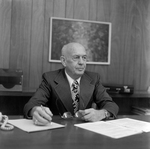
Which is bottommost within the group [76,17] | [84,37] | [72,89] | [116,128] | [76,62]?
[116,128]

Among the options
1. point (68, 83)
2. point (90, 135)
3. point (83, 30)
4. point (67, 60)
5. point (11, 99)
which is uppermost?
point (83, 30)

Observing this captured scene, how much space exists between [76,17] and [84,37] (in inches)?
12.6

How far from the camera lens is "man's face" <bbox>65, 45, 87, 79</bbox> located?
6.84 ft

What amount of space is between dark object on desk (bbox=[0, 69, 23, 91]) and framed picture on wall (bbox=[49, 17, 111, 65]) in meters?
0.67

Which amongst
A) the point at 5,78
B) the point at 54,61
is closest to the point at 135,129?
the point at 5,78

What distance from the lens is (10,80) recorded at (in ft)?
8.55

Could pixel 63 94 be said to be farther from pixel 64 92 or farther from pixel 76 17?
pixel 76 17

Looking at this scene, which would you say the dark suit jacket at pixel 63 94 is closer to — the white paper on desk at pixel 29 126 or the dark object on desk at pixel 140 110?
the white paper on desk at pixel 29 126

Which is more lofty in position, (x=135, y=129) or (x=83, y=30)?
(x=83, y=30)

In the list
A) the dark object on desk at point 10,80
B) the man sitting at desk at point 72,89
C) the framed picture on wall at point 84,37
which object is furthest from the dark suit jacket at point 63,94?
the framed picture on wall at point 84,37

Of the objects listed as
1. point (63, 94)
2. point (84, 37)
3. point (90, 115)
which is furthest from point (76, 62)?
point (84, 37)

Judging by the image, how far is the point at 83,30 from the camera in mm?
3328

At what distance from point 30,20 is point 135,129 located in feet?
7.57

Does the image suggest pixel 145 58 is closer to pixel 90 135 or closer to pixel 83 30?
pixel 83 30
